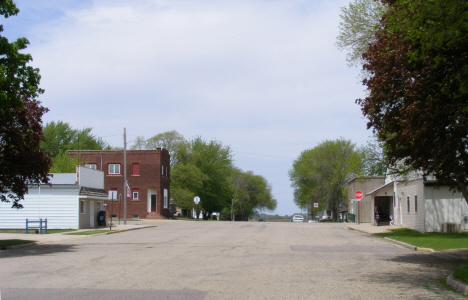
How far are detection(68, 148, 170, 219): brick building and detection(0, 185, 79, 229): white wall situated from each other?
25525mm

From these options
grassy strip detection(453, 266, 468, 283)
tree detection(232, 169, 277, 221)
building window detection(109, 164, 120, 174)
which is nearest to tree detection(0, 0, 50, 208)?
grassy strip detection(453, 266, 468, 283)

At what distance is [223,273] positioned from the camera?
12.5 metres

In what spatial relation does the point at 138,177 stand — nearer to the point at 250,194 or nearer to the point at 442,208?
the point at 442,208

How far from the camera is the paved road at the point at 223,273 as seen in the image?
971 cm

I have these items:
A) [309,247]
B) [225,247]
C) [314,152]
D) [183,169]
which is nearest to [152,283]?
[225,247]

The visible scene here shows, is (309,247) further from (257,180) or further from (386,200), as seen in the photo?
(257,180)

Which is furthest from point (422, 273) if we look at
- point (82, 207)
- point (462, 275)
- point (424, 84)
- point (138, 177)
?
point (138, 177)

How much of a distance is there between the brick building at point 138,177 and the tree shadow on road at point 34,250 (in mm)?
37500

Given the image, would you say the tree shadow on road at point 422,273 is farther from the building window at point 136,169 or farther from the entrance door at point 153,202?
the building window at point 136,169

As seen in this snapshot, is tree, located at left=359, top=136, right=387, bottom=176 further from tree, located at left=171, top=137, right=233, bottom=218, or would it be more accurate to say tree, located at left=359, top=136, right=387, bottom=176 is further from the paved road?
tree, located at left=171, top=137, right=233, bottom=218

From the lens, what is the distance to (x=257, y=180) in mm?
114062

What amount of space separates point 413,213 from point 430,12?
78.6 ft

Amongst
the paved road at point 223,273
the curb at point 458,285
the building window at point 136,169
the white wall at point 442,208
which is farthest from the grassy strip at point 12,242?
the building window at point 136,169

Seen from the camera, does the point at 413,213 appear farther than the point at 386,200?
No
